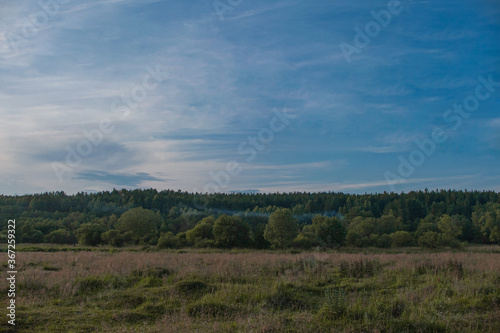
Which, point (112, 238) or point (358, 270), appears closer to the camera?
point (358, 270)

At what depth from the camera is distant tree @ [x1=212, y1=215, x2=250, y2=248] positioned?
52438 mm

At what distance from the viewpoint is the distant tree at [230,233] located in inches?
2064

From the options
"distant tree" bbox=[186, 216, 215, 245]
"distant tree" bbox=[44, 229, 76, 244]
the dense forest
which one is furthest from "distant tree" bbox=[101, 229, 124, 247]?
"distant tree" bbox=[44, 229, 76, 244]

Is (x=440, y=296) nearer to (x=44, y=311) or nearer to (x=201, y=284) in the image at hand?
(x=201, y=284)

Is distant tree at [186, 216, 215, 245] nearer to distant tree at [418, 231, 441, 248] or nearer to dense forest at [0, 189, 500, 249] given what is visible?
dense forest at [0, 189, 500, 249]

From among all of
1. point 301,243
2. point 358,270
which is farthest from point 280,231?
point 358,270

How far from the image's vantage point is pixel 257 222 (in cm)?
9312

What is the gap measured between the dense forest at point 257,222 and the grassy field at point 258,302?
39.1 m

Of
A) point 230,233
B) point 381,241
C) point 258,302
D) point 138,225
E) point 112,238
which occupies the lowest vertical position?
point 381,241

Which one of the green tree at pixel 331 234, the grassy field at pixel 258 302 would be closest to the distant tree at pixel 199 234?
the green tree at pixel 331 234

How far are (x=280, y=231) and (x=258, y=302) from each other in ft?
152

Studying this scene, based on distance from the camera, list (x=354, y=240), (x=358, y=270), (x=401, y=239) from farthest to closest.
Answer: (x=401, y=239), (x=354, y=240), (x=358, y=270)

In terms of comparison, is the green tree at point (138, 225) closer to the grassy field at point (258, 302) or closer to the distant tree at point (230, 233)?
the distant tree at point (230, 233)

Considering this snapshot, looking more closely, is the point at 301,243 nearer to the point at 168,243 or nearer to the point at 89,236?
the point at 168,243
